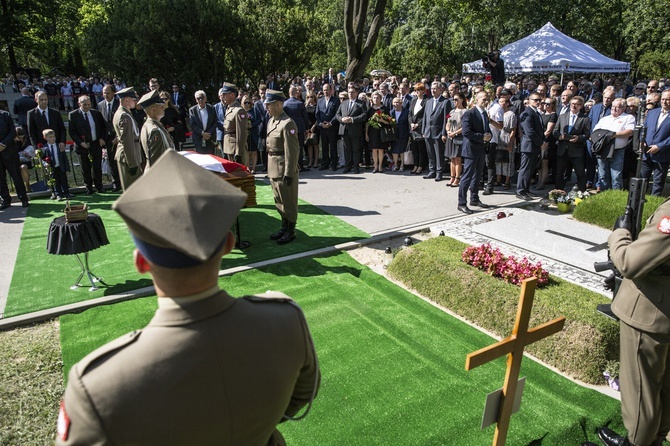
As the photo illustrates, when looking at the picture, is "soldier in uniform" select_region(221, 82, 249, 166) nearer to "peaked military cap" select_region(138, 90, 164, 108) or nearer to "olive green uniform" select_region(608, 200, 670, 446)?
"peaked military cap" select_region(138, 90, 164, 108)

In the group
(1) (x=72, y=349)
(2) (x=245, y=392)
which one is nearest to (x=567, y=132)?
(1) (x=72, y=349)

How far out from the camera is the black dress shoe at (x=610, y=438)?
3.38m

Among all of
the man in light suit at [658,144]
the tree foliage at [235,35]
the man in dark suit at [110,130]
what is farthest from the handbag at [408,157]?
the tree foliage at [235,35]

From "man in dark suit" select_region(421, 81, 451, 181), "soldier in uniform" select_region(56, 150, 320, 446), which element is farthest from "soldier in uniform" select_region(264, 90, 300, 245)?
"soldier in uniform" select_region(56, 150, 320, 446)

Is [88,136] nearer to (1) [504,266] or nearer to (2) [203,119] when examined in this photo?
(2) [203,119]

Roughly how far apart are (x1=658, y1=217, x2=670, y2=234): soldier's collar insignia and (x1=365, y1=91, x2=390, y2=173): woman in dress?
926 centimetres

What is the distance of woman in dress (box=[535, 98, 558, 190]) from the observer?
10.2 m

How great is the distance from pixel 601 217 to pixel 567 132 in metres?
2.83

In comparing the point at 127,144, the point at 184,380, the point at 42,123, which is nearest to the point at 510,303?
the point at 184,380

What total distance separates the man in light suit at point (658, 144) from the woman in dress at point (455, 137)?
3.17m

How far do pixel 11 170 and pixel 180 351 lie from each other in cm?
965

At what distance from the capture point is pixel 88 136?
1007cm

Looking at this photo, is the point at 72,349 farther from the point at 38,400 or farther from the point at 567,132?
the point at 567,132

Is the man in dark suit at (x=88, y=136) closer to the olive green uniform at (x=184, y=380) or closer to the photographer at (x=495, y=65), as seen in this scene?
the olive green uniform at (x=184, y=380)
